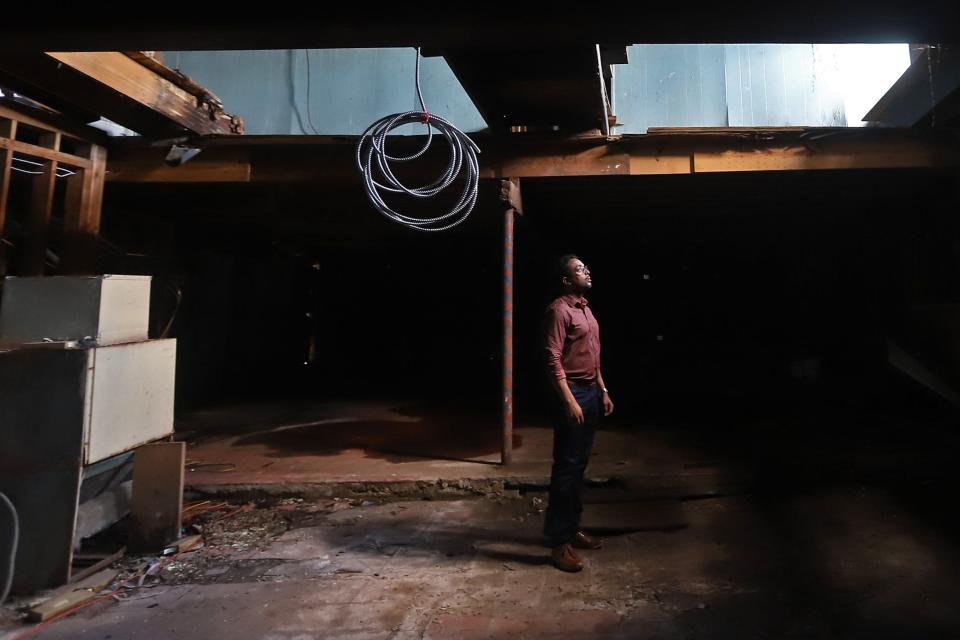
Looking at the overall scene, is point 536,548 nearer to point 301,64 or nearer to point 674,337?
point 674,337

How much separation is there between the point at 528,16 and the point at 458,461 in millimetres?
4057

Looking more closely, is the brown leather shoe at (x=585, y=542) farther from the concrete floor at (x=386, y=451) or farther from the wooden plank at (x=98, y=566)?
the wooden plank at (x=98, y=566)

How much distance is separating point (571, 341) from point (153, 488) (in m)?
3.12

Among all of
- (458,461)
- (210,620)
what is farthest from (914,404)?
(210,620)

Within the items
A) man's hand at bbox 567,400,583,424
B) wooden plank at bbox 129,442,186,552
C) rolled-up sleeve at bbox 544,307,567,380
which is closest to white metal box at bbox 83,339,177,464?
wooden plank at bbox 129,442,186,552

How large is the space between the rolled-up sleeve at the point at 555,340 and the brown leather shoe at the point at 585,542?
4.09 feet

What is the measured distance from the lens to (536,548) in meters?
3.61

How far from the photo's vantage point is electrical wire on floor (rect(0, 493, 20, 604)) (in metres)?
3.03

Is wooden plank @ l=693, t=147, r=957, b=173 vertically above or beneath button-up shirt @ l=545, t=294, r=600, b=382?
above

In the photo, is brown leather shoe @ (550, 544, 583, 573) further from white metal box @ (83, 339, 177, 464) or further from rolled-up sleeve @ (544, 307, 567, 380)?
white metal box @ (83, 339, 177, 464)

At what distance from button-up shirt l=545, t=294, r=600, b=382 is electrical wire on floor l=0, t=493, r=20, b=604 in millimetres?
3380

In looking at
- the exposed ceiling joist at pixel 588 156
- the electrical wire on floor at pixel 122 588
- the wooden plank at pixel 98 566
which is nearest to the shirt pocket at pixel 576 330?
the exposed ceiling joist at pixel 588 156

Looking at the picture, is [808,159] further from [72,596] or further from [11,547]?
[11,547]

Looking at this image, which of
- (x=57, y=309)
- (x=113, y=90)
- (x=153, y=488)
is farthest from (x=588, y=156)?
(x=153, y=488)
